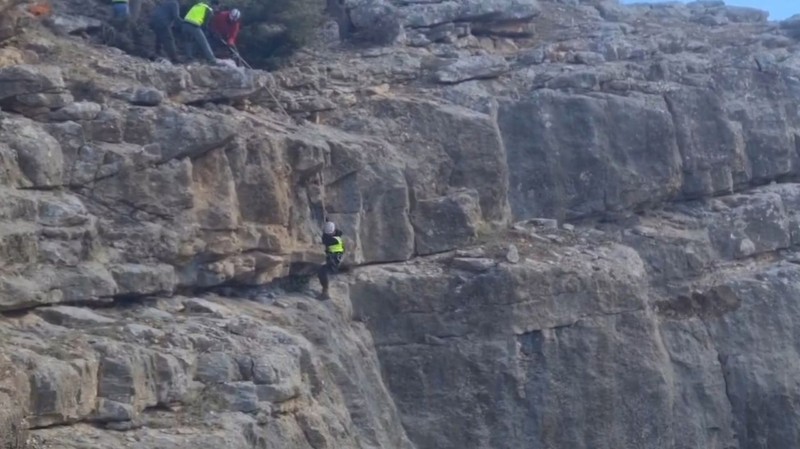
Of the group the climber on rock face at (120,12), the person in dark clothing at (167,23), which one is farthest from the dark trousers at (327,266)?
the climber on rock face at (120,12)

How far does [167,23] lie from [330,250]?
4.35 m

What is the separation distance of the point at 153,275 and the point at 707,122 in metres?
11.9

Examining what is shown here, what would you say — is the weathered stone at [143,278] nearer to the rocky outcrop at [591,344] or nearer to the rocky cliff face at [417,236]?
the rocky cliff face at [417,236]

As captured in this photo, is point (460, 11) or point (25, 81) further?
point (460, 11)

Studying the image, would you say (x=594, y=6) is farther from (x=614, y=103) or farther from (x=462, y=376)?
(x=462, y=376)

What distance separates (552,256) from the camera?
2561cm

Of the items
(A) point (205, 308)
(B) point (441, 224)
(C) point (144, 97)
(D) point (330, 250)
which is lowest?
(A) point (205, 308)

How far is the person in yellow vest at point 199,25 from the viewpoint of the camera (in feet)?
80.4

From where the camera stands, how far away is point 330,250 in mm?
23391

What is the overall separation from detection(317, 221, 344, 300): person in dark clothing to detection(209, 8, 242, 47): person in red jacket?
3.66 metres

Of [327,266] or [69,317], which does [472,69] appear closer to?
[327,266]

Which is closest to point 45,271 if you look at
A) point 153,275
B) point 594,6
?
point 153,275

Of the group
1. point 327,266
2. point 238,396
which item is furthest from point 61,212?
point 327,266

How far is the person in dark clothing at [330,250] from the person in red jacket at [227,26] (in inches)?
144
